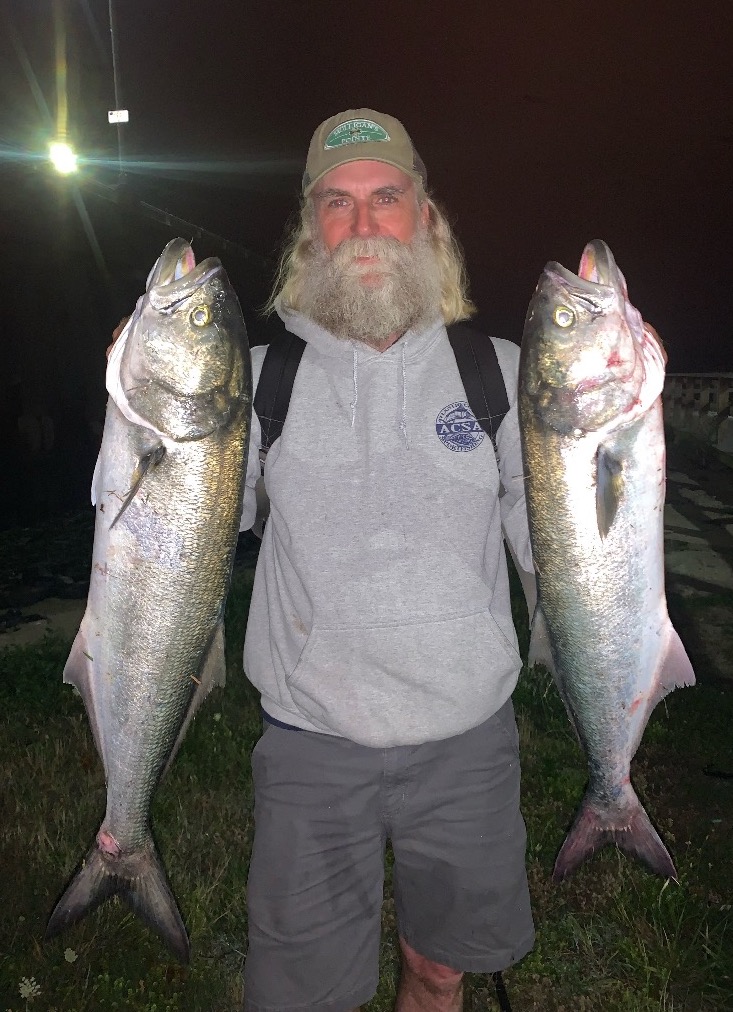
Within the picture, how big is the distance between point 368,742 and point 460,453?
1.05m

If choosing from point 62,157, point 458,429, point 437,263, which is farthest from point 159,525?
point 62,157

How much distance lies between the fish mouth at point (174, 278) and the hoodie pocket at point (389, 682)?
118 cm

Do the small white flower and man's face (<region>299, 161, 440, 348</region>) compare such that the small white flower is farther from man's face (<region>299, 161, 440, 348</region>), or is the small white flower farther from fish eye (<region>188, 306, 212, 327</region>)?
man's face (<region>299, 161, 440, 348</region>)

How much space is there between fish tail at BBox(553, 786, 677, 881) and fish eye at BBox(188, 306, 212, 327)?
2.15 m

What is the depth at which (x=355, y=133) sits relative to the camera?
10.2 feet

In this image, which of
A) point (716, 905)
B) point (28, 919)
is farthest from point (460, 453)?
point (28, 919)

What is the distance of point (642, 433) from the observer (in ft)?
7.80

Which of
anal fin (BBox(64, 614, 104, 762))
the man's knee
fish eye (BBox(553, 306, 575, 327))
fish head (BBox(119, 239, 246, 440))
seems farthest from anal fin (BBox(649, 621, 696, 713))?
anal fin (BBox(64, 614, 104, 762))

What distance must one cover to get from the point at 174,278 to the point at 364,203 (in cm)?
109

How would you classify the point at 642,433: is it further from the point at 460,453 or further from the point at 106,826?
the point at 106,826

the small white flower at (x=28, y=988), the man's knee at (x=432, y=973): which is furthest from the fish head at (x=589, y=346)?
Result: the small white flower at (x=28, y=988)

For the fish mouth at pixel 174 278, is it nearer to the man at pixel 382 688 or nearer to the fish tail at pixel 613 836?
the man at pixel 382 688

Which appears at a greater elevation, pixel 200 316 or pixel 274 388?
pixel 200 316

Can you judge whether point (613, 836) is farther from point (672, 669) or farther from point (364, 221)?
point (364, 221)
